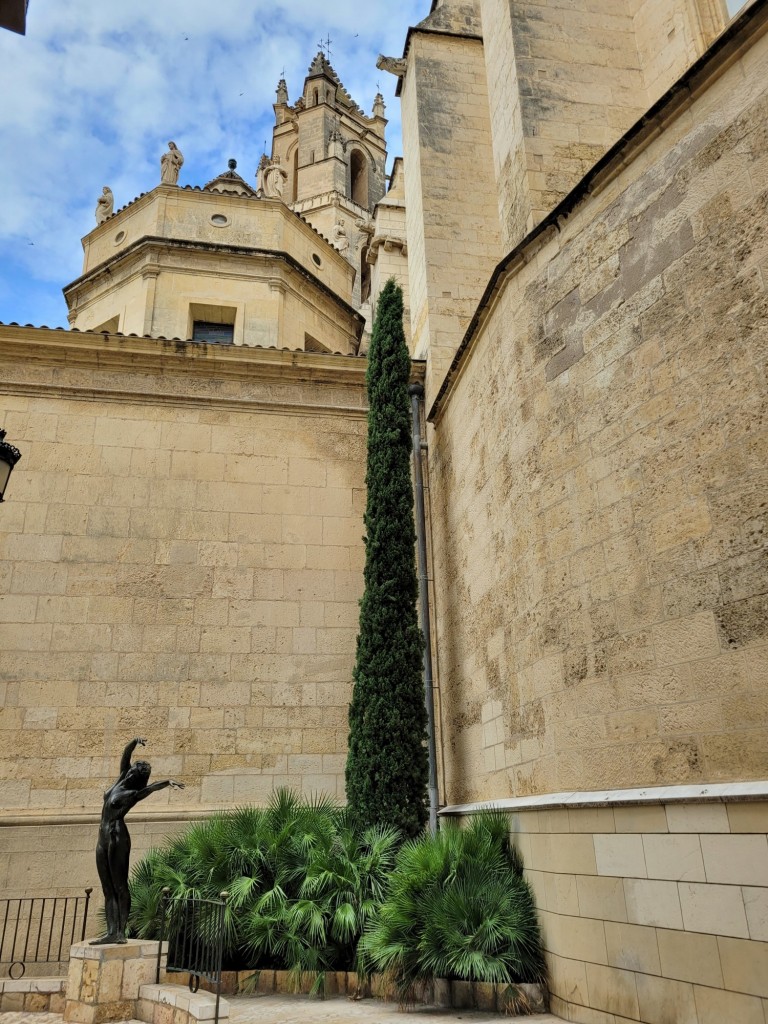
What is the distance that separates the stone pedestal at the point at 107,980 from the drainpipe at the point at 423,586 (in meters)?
3.06

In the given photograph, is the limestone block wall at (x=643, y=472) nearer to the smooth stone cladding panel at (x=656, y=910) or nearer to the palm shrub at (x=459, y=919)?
the smooth stone cladding panel at (x=656, y=910)

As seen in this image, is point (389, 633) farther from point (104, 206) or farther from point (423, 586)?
point (104, 206)

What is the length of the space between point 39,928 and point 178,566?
13.3ft

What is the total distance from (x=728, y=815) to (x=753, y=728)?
47 cm

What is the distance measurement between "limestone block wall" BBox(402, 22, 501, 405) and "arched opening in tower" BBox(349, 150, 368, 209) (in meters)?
26.6

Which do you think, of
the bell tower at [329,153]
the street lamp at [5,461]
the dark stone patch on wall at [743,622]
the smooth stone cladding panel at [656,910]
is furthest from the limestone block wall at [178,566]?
the bell tower at [329,153]

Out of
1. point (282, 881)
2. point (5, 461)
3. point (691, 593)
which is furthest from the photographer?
point (282, 881)

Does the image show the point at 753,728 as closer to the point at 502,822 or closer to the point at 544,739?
the point at 544,739

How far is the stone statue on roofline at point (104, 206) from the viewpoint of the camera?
15.7 meters

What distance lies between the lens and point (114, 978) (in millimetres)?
5980

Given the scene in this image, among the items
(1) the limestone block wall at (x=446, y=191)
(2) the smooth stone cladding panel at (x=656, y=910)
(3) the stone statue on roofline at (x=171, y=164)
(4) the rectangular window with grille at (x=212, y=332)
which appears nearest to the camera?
(2) the smooth stone cladding panel at (x=656, y=910)

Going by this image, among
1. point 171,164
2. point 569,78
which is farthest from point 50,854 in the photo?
point 171,164

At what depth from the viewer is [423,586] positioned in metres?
9.39

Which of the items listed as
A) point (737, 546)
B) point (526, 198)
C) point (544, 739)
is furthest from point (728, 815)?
point (526, 198)
